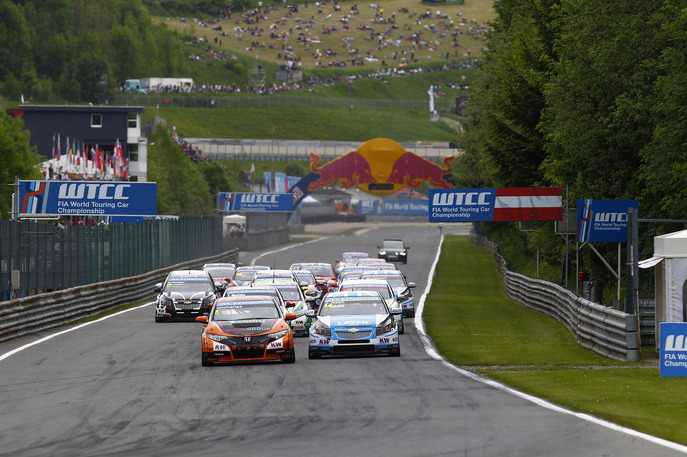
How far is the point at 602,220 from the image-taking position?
25.5 metres

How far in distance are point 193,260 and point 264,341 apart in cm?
3762

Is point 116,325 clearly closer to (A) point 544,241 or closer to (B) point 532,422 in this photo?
(A) point 544,241

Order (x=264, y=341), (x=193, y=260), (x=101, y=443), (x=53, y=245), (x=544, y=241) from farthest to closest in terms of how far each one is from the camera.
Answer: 1. (x=193, y=260)
2. (x=544, y=241)
3. (x=53, y=245)
4. (x=264, y=341)
5. (x=101, y=443)

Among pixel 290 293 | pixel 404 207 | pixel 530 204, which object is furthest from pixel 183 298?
pixel 404 207

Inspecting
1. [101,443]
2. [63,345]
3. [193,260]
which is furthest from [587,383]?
[193,260]

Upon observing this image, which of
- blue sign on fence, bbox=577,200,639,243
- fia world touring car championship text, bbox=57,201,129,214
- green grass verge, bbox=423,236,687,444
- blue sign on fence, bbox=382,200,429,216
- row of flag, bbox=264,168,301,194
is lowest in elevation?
green grass verge, bbox=423,236,687,444

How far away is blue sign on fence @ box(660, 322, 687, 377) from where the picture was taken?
16219 millimetres

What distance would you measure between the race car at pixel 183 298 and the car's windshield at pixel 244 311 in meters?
10.3

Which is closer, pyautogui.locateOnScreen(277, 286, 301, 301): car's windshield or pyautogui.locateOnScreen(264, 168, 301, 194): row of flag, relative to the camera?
pyautogui.locateOnScreen(277, 286, 301, 301): car's windshield

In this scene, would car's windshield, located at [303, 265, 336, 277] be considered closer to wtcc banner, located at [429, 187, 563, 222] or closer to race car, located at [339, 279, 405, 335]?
wtcc banner, located at [429, 187, 563, 222]

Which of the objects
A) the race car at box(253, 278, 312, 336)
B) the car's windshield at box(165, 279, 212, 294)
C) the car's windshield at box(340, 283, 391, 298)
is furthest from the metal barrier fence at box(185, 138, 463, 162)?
the car's windshield at box(340, 283, 391, 298)

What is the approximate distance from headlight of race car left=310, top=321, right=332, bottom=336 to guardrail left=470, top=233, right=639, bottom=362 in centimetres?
532

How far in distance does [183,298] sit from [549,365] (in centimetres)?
1428

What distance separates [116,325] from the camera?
102 ft
